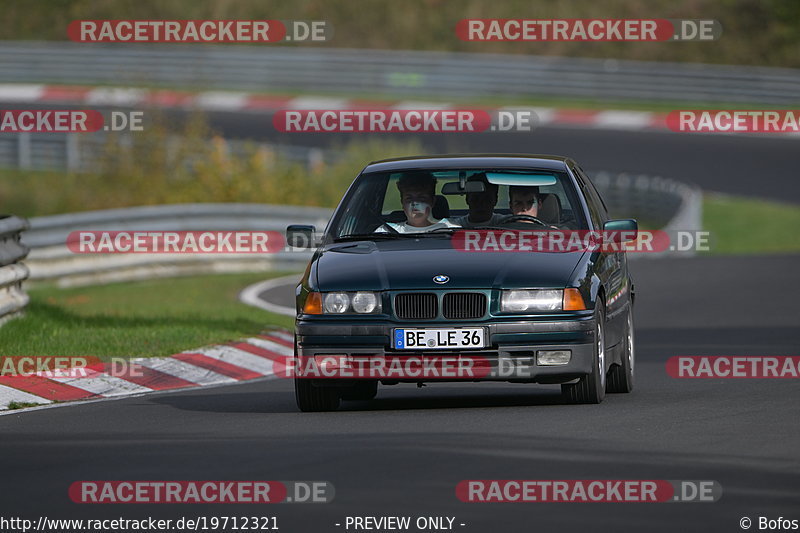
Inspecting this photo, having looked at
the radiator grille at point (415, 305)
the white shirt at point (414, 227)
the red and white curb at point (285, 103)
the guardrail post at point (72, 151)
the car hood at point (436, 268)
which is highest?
the red and white curb at point (285, 103)

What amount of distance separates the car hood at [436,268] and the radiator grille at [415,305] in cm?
5

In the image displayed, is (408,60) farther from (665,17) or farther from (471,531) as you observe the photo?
(471,531)

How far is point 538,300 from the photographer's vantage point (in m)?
10.2

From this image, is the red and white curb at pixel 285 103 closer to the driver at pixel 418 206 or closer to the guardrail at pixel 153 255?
the guardrail at pixel 153 255

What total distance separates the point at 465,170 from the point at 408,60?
110 ft

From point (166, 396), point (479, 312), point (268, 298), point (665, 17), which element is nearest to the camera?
point (479, 312)

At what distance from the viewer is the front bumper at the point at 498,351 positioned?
33.1ft

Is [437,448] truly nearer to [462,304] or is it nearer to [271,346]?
[462,304]

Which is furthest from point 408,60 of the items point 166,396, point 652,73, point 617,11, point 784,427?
point 784,427

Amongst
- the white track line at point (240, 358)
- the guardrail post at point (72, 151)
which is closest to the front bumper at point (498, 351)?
the white track line at point (240, 358)

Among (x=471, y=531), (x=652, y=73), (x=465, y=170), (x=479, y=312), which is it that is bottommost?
(x=471, y=531)

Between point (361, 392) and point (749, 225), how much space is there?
809 inches

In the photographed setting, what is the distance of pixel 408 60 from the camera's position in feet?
146

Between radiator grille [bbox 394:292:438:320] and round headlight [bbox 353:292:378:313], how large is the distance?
0.13 m
